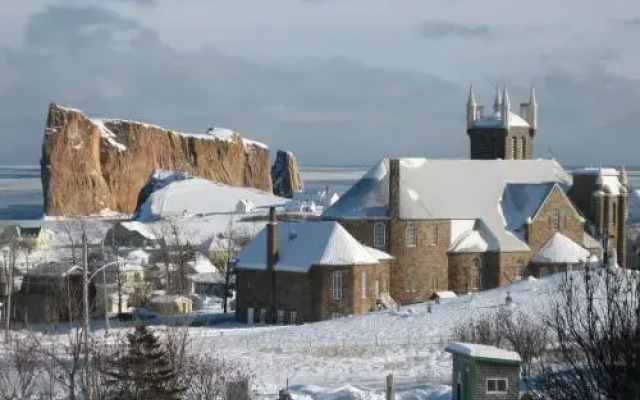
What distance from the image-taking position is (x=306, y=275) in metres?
56.7

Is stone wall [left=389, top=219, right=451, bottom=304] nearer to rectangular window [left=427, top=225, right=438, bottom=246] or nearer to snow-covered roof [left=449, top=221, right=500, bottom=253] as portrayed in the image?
rectangular window [left=427, top=225, right=438, bottom=246]

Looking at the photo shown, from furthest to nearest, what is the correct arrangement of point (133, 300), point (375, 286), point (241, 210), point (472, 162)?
point (241, 210)
point (133, 300)
point (472, 162)
point (375, 286)

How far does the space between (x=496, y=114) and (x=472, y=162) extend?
1319 centimetres

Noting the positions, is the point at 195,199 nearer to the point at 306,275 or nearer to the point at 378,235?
the point at 378,235

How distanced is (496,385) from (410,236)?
117 ft

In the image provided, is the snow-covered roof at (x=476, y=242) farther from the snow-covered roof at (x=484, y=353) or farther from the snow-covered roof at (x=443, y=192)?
the snow-covered roof at (x=484, y=353)

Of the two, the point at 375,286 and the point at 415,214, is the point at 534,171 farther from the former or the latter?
the point at 375,286

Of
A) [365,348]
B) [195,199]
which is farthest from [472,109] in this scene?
[195,199]

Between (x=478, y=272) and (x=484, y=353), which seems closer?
(x=484, y=353)

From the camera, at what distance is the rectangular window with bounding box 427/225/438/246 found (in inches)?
2471

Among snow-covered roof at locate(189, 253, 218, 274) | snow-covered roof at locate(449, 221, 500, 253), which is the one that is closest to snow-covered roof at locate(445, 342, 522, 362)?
snow-covered roof at locate(449, 221, 500, 253)

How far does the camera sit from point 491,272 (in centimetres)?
6359

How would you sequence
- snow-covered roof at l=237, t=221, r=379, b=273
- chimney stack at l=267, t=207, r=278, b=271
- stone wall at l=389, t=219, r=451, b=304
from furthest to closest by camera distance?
stone wall at l=389, t=219, r=451, b=304
chimney stack at l=267, t=207, r=278, b=271
snow-covered roof at l=237, t=221, r=379, b=273

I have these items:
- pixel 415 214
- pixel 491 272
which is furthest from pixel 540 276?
pixel 415 214
